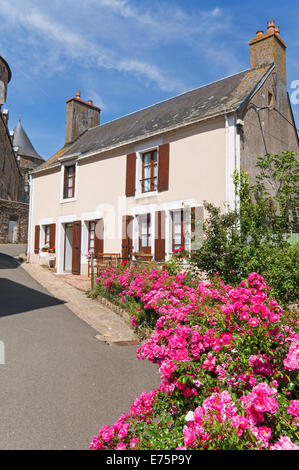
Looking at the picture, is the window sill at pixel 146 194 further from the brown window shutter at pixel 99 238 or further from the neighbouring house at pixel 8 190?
the neighbouring house at pixel 8 190

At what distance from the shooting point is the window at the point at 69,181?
50.0 feet

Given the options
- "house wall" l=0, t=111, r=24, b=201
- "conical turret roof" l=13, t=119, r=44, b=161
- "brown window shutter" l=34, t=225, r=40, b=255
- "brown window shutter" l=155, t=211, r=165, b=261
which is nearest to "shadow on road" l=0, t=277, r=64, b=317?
"brown window shutter" l=155, t=211, r=165, b=261

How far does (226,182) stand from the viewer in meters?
9.93

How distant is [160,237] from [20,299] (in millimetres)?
4798

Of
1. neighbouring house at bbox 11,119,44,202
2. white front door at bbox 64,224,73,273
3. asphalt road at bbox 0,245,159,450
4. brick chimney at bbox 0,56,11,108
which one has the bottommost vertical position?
asphalt road at bbox 0,245,159,450

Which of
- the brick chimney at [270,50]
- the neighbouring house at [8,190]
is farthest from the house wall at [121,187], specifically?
the neighbouring house at [8,190]

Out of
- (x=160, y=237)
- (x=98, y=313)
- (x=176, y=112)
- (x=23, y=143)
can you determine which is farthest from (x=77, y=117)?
(x=23, y=143)

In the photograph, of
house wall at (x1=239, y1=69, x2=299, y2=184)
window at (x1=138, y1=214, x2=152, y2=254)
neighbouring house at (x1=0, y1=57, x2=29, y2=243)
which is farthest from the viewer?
neighbouring house at (x1=0, y1=57, x2=29, y2=243)

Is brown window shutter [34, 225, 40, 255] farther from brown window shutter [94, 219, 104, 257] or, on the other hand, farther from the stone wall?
the stone wall

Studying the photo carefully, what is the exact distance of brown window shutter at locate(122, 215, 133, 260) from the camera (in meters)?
12.3

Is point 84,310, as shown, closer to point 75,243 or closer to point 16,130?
point 75,243

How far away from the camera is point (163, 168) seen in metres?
11.5

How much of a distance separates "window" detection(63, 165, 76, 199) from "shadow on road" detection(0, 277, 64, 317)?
18.4 ft

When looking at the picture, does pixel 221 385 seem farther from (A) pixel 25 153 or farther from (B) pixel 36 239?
(A) pixel 25 153
